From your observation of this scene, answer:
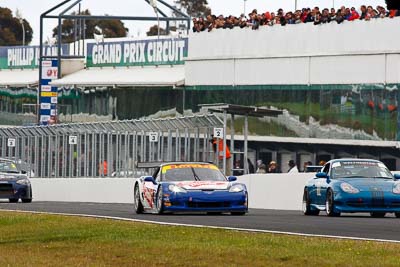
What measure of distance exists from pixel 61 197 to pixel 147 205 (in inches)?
764

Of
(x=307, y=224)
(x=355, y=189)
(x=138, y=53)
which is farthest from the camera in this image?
(x=138, y=53)

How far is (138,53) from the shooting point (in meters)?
71.7

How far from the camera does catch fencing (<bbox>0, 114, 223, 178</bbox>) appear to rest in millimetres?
43625

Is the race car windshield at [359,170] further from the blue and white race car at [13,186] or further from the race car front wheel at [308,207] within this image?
the blue and white race car at [13,186]

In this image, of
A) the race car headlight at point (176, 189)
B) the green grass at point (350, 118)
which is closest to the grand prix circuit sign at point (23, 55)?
the green grass at point (350, 118)

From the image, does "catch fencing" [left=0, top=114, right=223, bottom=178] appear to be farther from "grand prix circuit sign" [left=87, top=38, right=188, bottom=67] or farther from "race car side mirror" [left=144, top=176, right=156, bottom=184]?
"grand prix circuit sign" [left=87, top=38, right=188, bottom=67]

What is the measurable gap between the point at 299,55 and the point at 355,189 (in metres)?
27.7

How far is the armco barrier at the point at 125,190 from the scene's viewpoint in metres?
38.0

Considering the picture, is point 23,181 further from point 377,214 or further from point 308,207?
point 377,214

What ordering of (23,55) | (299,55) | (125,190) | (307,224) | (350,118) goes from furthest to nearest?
1. (23,55)
2. (299,55)
3. (350,118)
4. (125,190)
5. (307,224)

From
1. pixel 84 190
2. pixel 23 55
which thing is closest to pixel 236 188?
pixel 84 190

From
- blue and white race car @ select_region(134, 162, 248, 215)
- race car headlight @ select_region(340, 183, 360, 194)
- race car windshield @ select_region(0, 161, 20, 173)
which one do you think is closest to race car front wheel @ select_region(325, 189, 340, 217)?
race car headlight @ select_region(340, 183, 360, 194)

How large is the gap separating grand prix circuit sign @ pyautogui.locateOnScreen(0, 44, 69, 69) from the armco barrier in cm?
3143

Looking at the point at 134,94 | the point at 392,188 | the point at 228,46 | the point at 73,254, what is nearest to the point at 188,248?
the point at 73,254
